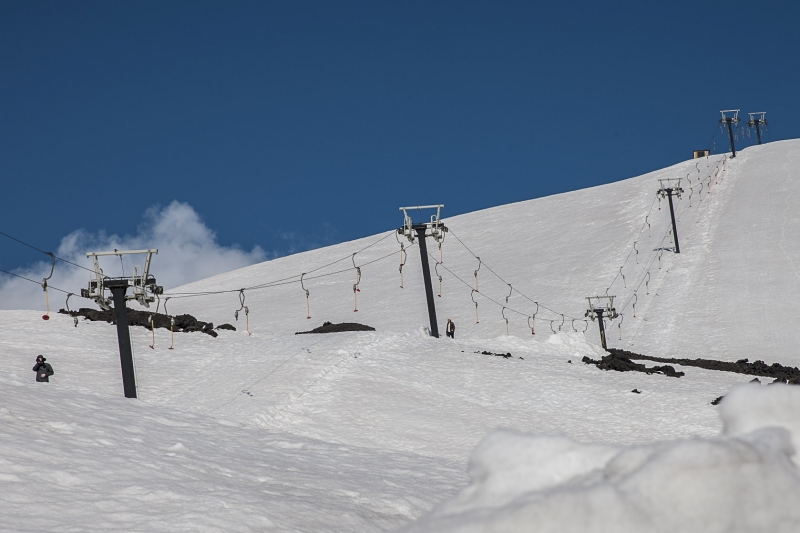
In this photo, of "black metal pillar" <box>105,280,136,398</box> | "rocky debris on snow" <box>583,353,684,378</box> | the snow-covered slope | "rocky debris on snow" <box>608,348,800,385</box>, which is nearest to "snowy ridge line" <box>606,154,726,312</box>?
the snow-covered slope

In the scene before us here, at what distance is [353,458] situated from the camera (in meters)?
16.4

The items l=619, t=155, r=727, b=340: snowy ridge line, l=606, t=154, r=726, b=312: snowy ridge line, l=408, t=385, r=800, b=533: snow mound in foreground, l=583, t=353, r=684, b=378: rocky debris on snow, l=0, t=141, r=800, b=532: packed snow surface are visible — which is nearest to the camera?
l=408, t=385, r=800, b=533: snow mound in foreground

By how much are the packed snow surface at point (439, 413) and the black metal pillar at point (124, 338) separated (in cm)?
86

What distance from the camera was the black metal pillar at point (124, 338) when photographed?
22484 mm

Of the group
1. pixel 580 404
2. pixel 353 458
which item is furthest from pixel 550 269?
pixel 353 458

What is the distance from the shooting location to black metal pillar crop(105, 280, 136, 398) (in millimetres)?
22484

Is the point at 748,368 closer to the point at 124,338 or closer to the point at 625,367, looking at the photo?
the point at 625,367

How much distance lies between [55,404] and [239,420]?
4.74 metres

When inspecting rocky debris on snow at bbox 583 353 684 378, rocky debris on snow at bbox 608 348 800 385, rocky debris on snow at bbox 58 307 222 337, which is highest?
rocky debris on snow at bbox 58 307 222 337

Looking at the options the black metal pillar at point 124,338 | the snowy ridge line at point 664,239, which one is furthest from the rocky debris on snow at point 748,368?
the black metal pillar at point 124,338

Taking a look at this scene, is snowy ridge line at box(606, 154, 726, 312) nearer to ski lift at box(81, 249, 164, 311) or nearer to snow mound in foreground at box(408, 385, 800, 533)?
ski lift at box(81, 249, 164, 311)

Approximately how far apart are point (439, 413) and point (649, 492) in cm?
A: 1806

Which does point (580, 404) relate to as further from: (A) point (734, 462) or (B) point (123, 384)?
(A) point (734, 462)

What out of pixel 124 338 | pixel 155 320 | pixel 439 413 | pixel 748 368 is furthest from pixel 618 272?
pixel 124 338
